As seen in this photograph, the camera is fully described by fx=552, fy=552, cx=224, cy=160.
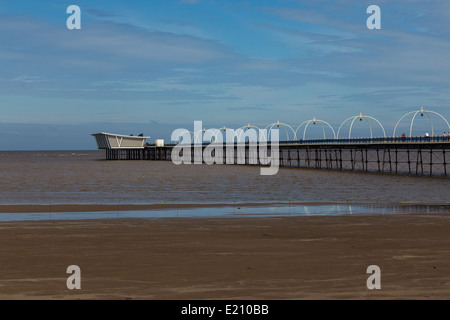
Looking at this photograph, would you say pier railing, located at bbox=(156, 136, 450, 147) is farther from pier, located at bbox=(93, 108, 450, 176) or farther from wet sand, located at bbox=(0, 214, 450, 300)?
wet sand, located at bbox=(0, 214, 450, 300)

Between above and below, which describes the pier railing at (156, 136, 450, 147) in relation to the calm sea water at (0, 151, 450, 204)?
above

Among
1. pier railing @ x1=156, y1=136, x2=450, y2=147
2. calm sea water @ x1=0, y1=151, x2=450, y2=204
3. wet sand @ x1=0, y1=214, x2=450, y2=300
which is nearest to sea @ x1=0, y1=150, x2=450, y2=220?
calm sea water @ x1=0, y1=151, x2=450, y2=204

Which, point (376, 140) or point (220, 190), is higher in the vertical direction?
point (376, 140)

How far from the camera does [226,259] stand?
10352mm

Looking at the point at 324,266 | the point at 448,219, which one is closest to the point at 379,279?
the point at 324,266

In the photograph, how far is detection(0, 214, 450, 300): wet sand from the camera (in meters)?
7.79

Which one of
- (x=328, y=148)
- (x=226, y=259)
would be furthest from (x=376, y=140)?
(x=226, y=259)

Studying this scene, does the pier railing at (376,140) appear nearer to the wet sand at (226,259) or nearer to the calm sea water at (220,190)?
the calm sea water at (220,190)

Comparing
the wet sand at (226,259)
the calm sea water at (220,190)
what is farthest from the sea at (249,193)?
the wet sand at (226,259)

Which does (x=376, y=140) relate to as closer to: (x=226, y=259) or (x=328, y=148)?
(x=328, y=148)

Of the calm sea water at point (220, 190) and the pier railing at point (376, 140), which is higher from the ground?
the pier railing at point (376, 140)

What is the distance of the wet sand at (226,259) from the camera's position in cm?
779

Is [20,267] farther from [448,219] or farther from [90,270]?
[448,219]
